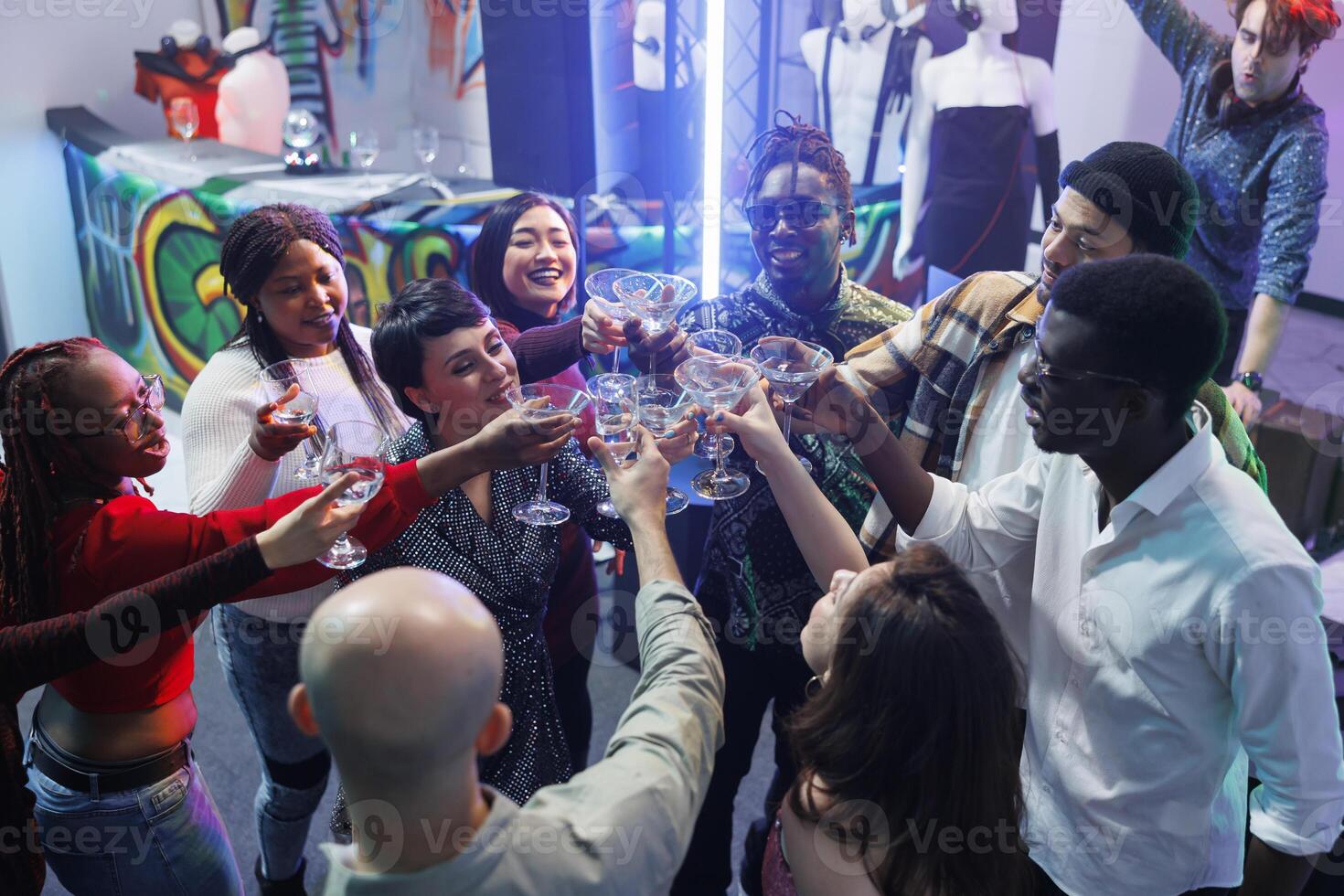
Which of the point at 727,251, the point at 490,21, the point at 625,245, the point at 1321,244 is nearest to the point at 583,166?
the point at 625,245

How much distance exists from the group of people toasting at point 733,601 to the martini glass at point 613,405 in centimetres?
10

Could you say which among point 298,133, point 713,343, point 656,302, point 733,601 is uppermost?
point 298,133

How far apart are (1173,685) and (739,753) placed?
3.74 feet

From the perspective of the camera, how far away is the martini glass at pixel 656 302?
228cm

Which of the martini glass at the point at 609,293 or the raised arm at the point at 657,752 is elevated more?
the martini glass at the point at 609,293

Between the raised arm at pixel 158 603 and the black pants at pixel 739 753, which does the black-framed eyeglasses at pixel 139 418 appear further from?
the black pants at pixel 739 753

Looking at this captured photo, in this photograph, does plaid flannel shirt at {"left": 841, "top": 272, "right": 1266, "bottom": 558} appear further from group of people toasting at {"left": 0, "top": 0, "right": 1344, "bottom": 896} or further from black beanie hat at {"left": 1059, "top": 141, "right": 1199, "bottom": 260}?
black beanie hat at {"left": 1059, "top": 141, "right": 1199, "bottom": 260}

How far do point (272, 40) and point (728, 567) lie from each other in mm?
6732

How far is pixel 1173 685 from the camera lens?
1.50 m

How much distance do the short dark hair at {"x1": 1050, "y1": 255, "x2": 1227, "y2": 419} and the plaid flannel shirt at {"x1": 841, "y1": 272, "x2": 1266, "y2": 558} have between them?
51 centimetres

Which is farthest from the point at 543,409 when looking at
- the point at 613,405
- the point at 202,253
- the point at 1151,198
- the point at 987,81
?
the point at 202,253

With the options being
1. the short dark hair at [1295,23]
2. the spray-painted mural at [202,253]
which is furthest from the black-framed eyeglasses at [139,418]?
the short dark hair at [1295,23]

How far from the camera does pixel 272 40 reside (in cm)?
738

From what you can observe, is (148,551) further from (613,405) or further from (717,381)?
(717,381)
